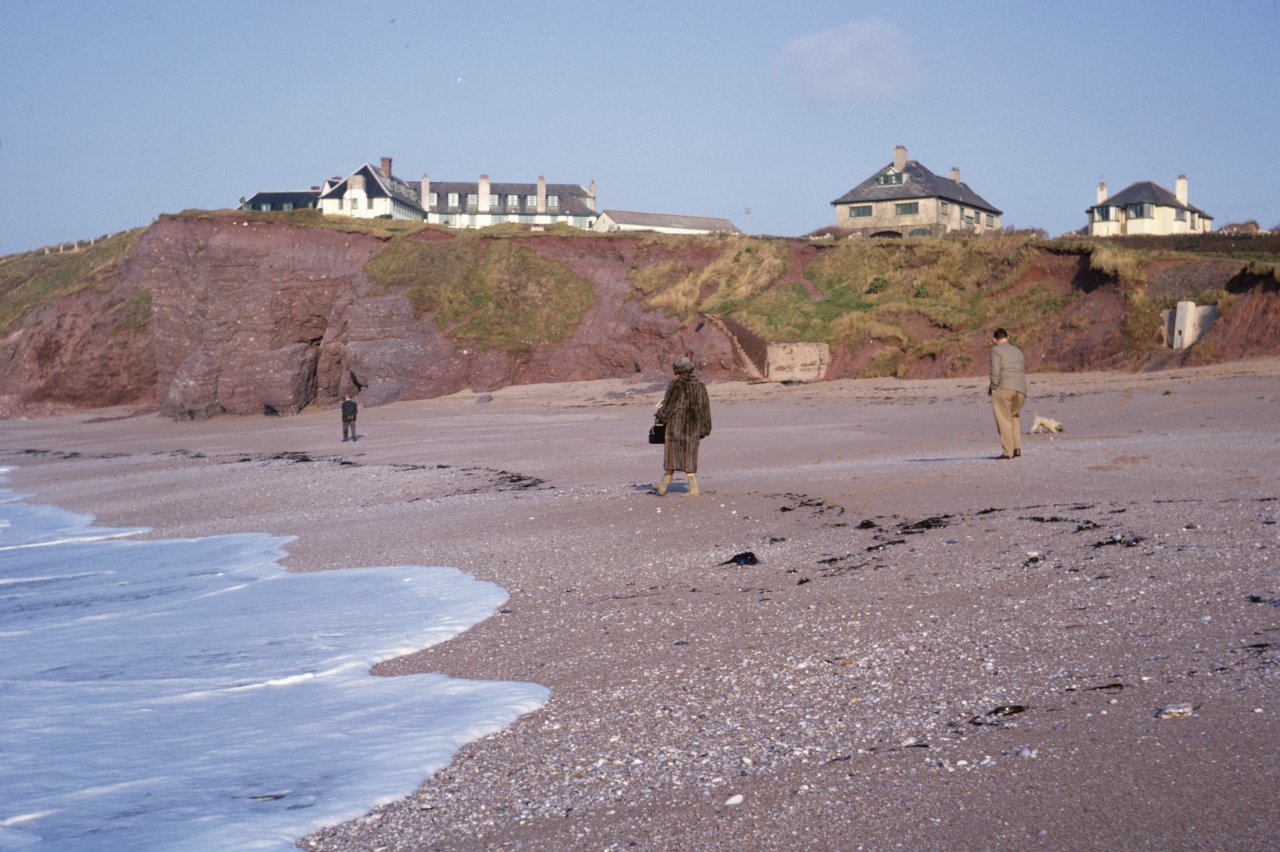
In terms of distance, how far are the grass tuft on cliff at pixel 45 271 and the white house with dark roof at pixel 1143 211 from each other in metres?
58.1

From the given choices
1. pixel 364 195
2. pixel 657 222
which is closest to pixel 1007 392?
pixel 364 195

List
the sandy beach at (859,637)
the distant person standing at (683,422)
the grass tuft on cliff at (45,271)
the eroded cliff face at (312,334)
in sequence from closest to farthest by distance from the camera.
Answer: the sandy beach at (859,637) < the distant person standing at (683,422) < the eroded cliff face at (312,334) < the grass tuft on cliff at (45,271)

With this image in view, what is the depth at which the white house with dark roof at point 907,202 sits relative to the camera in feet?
229

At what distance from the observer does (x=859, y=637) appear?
6.45 meters

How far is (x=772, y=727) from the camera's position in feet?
16.6

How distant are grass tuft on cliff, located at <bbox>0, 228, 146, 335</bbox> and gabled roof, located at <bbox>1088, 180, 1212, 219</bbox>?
193 ft

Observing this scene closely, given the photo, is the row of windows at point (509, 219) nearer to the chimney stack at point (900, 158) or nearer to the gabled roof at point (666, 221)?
the gabled roof at point (666, 221)

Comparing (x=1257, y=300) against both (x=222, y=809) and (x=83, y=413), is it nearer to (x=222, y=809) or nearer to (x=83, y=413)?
(x=222, y=809)

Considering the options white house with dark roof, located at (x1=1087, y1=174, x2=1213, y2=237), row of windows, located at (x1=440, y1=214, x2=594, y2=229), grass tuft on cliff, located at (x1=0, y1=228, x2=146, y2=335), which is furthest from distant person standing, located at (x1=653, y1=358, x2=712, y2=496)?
row of windows, located at (x1=440, y1=214, x2=594, y2=229)

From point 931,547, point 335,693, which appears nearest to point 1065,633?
point 931,547

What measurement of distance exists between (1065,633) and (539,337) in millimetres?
32779

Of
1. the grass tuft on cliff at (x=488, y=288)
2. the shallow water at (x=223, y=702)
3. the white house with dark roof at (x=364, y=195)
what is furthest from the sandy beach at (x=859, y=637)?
the white house with dark roof at (x=364, y=195)

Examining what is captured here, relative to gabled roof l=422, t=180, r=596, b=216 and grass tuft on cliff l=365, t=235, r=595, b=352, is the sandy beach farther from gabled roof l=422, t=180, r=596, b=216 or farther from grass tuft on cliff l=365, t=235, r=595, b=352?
gabled roof l=422, t=180, r=596, b=216

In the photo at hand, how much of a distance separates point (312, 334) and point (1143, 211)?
55070mm
